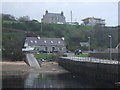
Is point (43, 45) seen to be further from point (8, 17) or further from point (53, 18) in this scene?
point (53, 18)

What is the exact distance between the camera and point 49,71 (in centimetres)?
5519

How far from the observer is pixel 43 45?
8594 cm

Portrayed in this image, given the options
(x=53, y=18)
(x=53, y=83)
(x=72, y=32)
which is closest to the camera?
(x=53, y=83)

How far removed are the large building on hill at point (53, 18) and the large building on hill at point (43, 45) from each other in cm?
4065

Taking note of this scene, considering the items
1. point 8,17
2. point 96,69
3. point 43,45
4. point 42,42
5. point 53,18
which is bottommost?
point 96,69

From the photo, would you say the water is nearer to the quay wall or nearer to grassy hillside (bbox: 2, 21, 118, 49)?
the quay wall

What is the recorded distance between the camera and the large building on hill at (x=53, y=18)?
128875mm

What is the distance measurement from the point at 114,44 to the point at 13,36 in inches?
1382

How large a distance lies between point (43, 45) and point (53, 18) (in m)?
46.4

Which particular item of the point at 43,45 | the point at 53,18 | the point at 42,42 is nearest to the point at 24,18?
the point at 53,18

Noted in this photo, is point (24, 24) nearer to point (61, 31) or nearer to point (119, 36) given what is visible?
point (61, 31)


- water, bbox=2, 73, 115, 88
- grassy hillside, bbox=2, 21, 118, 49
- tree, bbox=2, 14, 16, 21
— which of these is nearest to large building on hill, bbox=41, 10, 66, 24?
tree, bbox=2, 14, 16, 21

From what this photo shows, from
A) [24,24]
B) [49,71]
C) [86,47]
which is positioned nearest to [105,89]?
[49,71]

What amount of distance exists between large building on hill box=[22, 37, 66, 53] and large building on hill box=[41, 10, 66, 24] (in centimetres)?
4065
